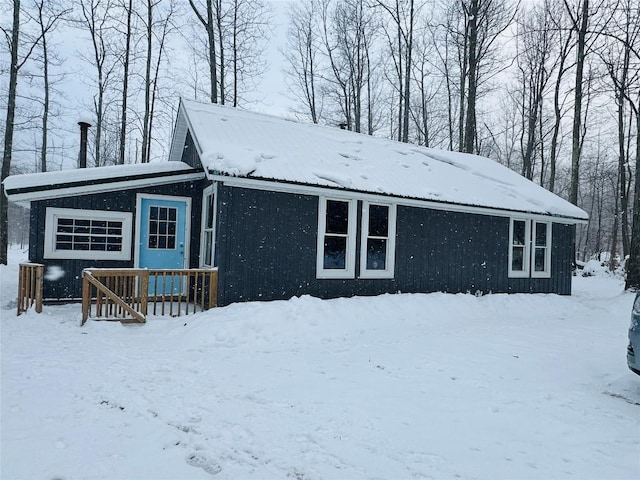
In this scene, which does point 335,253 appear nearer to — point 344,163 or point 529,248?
point 344,163

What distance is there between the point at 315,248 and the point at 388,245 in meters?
2.11

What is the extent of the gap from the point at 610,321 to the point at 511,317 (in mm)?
2361

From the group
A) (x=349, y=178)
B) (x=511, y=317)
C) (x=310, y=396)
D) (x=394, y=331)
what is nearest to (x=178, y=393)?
(x=310, y=396)

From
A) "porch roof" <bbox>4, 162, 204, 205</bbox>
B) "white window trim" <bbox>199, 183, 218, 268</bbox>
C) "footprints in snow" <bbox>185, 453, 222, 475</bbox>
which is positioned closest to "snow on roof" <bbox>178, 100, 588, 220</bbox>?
"white window trim" <bbox>199, 183, 218, 268</bbox>

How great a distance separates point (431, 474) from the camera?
2867mm

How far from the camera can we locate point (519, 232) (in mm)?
Result: 12703

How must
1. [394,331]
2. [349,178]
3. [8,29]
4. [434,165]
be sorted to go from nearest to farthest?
1. [394,331]
2. [349,178]
3. [434,165]
4. [8,29]

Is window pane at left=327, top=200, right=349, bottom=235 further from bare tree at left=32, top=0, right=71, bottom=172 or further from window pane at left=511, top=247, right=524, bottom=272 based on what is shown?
bare tree at left=32, top=0, right=71, bottom=172

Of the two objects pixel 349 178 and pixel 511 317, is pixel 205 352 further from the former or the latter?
pixel 511 317

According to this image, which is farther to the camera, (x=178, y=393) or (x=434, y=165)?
(x=434, y=165)

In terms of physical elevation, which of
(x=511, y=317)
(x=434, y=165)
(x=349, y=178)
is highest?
(x=434, y=165)

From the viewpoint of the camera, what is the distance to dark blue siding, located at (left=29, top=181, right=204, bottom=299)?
27.8 ft

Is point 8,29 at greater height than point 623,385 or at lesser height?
greater

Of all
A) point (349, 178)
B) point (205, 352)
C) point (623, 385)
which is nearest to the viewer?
point (623, 385)
